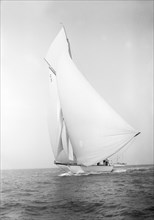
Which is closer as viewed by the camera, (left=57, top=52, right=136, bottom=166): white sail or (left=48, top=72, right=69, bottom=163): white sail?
(left=57, top=52, right=136, bottom=166): white sail

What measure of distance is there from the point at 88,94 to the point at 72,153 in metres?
10.3

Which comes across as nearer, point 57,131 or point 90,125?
point 90,125

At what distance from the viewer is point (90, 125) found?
4397 centimetres

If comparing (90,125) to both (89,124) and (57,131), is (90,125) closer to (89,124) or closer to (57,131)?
(89,124)

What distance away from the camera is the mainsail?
1719 inches

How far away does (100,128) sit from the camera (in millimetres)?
43969

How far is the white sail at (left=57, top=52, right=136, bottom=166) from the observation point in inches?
1719

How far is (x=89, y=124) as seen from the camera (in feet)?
144

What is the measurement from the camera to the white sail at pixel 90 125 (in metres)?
43.7

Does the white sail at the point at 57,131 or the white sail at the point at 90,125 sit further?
the white sail at the point at 57,131

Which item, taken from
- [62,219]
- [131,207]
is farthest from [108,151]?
[62,219]

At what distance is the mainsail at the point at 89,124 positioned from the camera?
143 ft

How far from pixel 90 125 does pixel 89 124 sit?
22cm

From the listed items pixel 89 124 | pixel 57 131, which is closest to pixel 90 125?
pixel 89 124
